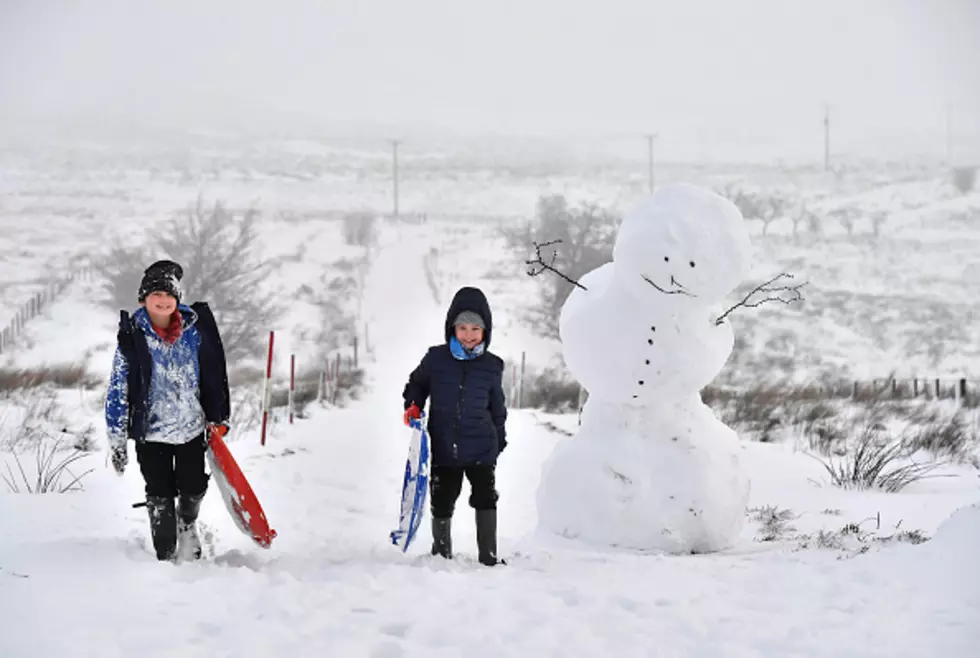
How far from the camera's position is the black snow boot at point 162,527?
172 inches

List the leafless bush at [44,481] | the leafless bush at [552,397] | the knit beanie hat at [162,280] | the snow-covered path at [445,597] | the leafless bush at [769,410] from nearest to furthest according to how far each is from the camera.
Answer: the snow-covered path at [445,597]
the knit beanie hat at [162,280]
the leafless bush at [44,481]
the leafless bush at [769,410]
the leafless bush at [552,397]

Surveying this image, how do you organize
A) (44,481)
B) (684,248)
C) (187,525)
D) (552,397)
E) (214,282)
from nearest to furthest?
(187,525), (684,248), (44,481), (552,397), (214,282)

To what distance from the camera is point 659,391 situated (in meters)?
5.57

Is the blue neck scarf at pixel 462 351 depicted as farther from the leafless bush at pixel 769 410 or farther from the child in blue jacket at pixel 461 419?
the leafless bush at pixel 769 410

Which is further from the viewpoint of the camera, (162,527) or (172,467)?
(172,467)

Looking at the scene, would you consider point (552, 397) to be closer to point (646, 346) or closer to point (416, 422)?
point (646, 346)

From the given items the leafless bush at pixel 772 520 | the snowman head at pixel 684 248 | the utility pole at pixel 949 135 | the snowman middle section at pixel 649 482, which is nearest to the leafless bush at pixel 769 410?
the leafless bush at pixel 772 520

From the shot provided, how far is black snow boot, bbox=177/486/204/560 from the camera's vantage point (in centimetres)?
445

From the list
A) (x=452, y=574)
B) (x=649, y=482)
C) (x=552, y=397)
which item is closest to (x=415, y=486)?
(x=452, y=574)

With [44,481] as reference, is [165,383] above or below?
above

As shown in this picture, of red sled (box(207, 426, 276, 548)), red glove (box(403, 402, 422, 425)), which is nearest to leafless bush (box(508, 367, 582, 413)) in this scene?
red glove (box(403, 402, 422, 425))

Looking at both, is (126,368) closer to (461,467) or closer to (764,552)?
(461,467)

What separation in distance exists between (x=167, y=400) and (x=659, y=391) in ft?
9.22

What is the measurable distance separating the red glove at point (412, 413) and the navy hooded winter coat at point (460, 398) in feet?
0.11
